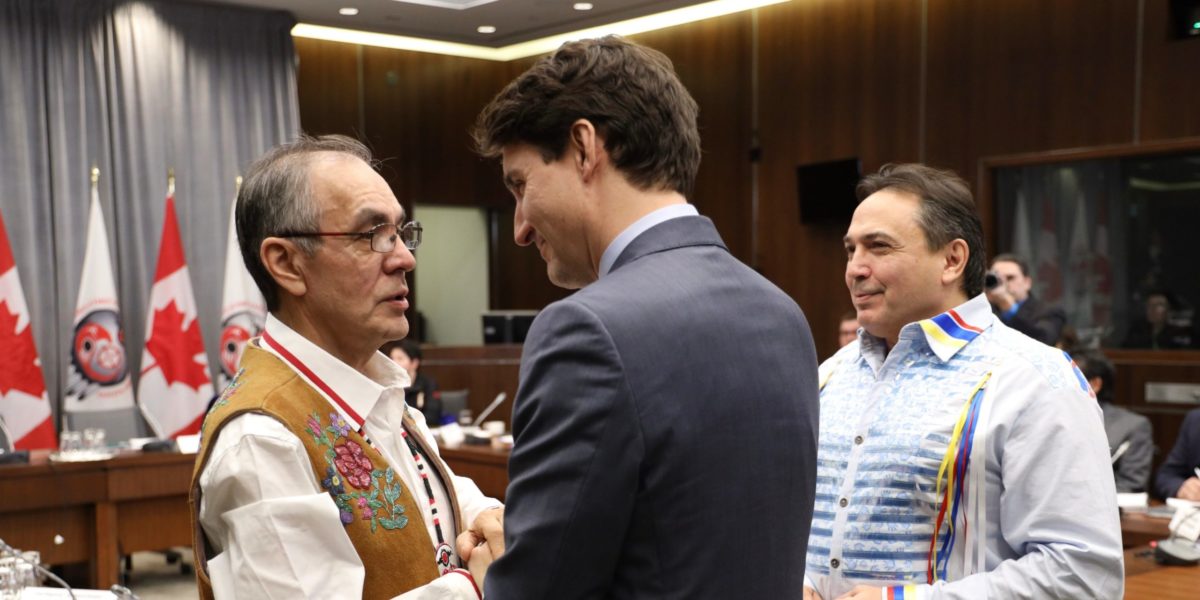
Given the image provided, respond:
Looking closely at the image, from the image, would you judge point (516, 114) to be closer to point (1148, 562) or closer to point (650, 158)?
point (650, 158)

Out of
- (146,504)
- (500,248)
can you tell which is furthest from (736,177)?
(146,504)

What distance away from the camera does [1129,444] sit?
530 cm

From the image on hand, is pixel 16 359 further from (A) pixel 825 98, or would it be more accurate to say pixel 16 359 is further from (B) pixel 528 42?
(A) pixel 825 98

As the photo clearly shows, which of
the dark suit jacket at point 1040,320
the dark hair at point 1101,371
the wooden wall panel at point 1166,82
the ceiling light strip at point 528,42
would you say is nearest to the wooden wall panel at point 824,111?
the ceiling light strip at point 528,42

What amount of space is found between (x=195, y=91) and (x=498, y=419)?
3.49 meters

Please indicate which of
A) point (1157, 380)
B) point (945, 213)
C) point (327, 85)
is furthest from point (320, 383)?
point (327, 85)

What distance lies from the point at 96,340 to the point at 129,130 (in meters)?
1.67

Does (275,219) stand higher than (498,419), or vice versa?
(275,219)

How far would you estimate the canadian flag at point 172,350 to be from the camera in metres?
8.29

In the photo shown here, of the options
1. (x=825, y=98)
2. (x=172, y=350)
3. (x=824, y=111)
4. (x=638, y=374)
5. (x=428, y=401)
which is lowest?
(x=428, y=401)

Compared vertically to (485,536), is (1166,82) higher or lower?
higher

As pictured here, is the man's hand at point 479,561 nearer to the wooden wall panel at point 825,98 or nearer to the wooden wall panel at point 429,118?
the wooden wall panel at point 825,98

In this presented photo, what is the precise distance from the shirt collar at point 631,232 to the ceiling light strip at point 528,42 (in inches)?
324

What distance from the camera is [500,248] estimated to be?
11500mm
